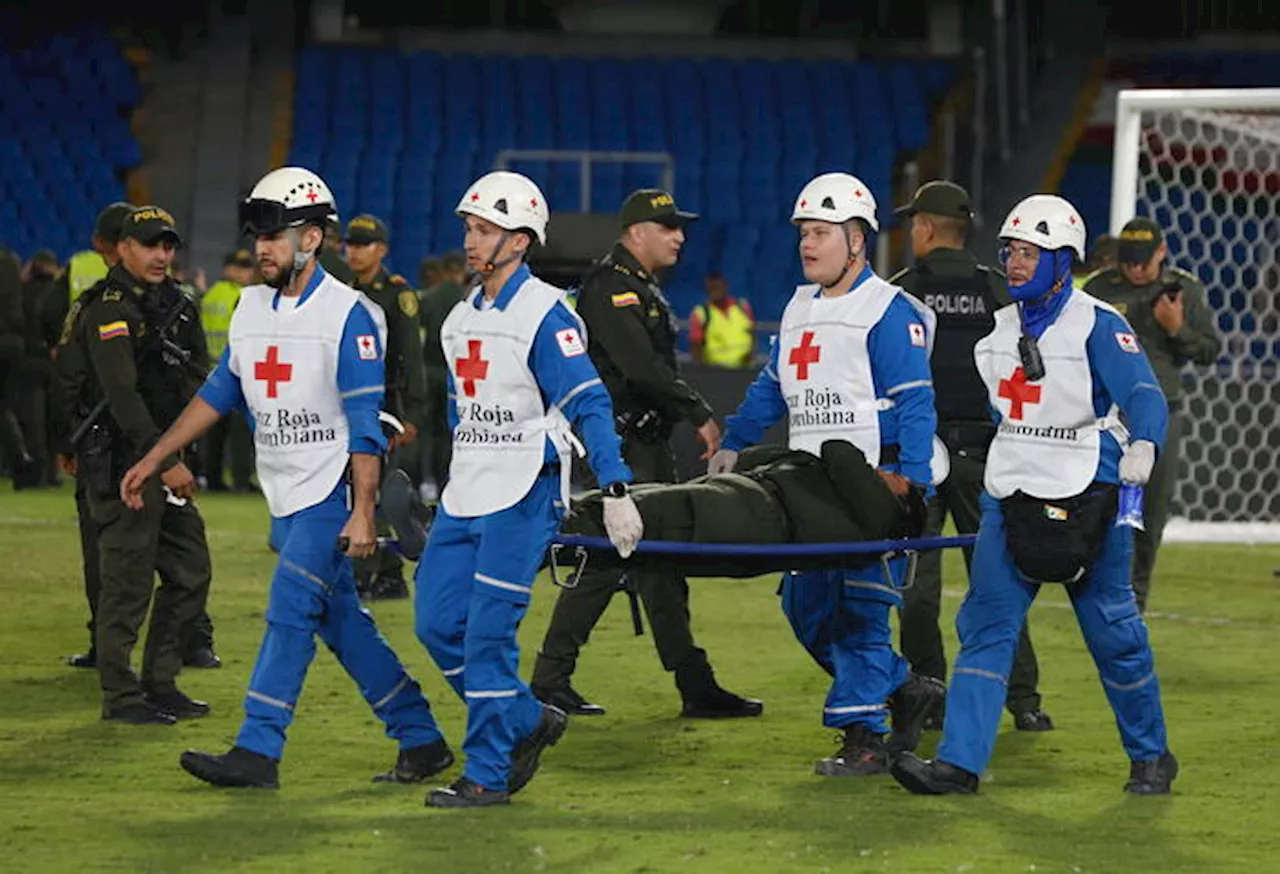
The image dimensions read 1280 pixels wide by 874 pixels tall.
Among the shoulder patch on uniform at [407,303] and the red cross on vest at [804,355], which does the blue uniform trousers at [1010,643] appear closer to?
the red cross on vest at [804,355]

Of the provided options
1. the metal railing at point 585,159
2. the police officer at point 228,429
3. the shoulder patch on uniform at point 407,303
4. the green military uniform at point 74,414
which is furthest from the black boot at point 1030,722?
the metal railing at point 585,159

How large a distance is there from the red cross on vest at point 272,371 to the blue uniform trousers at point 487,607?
616 millimetres

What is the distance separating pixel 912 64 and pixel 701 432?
68.2 feet

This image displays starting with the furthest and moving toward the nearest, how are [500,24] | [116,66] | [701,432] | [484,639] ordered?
[500,24] < [116,66] < [701,432] < [484,639]

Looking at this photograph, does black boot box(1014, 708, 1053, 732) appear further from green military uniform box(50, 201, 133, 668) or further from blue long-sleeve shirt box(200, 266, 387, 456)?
green military uniform box(50, 201, 133, 668)

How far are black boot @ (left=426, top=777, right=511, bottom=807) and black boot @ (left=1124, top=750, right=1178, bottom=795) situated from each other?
1922mm

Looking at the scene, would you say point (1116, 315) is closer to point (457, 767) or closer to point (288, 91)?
point (457, 767)

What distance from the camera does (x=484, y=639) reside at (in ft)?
22.2

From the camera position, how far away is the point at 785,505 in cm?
734

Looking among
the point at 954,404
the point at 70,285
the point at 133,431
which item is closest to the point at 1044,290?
the point at 954,404

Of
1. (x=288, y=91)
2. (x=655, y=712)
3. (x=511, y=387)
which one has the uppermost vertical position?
(x=288, y=91)

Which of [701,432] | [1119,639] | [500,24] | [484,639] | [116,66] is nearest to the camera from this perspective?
[484,639]

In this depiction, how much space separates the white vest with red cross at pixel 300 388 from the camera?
7.08 meters

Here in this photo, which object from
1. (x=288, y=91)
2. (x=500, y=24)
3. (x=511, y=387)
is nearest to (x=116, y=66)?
(x=288, y=91)
